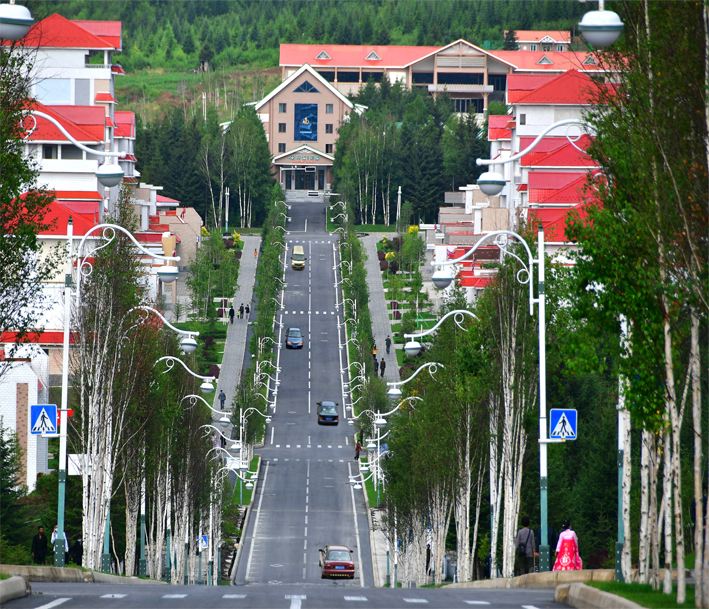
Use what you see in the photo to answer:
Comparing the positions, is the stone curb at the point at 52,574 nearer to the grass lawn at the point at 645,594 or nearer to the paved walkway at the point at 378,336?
the grass lawn at the point at 645,594

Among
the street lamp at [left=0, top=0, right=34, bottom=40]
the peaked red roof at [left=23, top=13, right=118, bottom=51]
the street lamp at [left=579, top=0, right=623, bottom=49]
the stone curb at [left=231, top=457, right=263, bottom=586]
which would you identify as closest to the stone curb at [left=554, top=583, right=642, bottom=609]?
the street lamp at [left=579, top=0, right=623, bottom=49]

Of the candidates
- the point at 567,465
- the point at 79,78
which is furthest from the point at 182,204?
the point at 567,465

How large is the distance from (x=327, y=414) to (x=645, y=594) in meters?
68.5

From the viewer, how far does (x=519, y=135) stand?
106 metres

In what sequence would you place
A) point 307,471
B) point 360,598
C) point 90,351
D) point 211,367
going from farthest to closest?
1. point 211,367
2. point 307,471
3. point 90,351
4. point 360,598

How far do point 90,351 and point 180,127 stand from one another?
11527 cm

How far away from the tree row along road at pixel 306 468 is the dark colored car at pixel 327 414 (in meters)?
0.62

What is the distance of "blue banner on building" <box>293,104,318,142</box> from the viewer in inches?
6373

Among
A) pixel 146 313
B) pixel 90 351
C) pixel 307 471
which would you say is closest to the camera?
pixel 90 351

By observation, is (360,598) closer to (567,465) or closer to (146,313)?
(146,313)

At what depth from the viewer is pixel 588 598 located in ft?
59.1

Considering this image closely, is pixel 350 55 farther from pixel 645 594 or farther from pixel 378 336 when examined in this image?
pixel 645 594

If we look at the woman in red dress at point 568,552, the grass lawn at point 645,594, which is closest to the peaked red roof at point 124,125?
the woman in red dress at point 568,552

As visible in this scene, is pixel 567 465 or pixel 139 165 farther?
pixel 139 165
